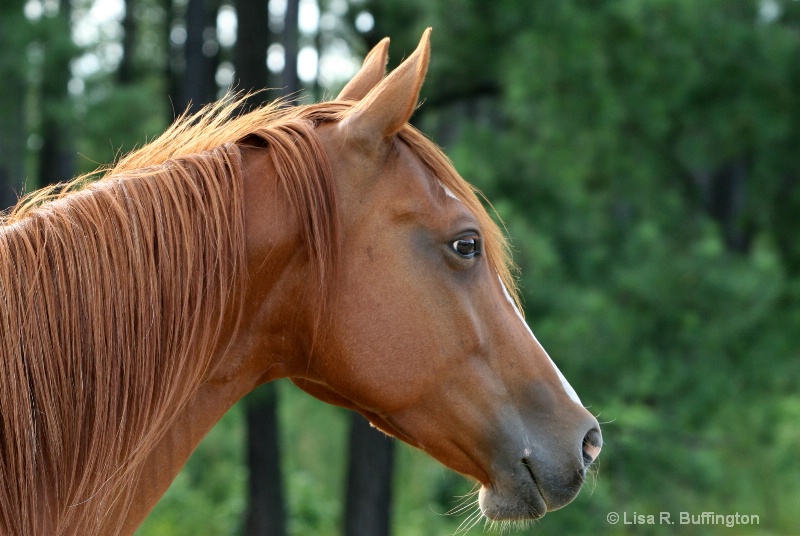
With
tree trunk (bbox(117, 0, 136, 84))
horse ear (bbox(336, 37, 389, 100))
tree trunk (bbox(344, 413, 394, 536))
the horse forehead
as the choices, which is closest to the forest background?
tree trunk (bbox(344, 413, 394, 536))

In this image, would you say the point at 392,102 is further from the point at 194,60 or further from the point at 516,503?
the point at 194,60

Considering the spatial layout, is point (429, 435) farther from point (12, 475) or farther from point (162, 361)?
point (12, 475)

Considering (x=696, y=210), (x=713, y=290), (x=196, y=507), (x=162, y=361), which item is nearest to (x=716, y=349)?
(x=713, y=290)

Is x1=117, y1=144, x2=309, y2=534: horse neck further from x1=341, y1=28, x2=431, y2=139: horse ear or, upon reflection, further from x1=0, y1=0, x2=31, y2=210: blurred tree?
x1=0, y1=0, x2=31, y2=210: blurred tree

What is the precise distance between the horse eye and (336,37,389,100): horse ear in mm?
541

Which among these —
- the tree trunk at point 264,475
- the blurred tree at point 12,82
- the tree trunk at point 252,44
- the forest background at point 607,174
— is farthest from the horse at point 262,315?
the tree trunk at point 264,475

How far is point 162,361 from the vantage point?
1644 mm

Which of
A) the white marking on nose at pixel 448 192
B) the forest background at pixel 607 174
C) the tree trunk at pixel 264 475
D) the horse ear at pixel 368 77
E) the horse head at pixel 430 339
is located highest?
the horse ear at pixel 368 77

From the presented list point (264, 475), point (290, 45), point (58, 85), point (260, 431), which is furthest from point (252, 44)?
point (264, 475)

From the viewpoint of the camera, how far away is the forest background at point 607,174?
5.93m

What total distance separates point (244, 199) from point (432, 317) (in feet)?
1.57

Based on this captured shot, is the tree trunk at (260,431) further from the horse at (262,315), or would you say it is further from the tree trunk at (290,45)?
the horse at (262,315)

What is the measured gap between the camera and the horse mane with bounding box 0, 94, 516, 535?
5.00 feet

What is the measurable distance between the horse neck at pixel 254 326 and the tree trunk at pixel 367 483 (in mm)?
4905
